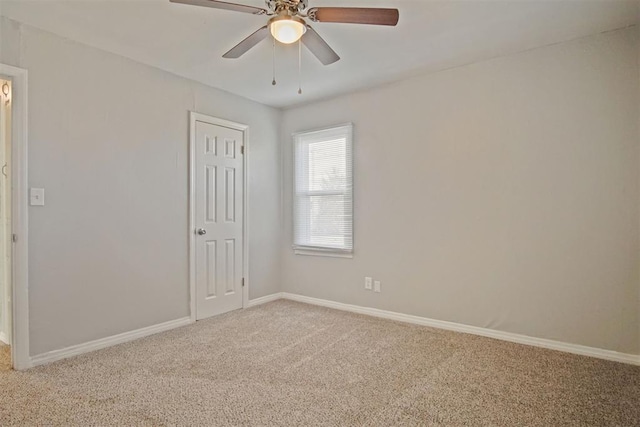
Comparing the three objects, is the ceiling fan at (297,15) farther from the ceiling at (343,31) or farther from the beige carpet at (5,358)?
the beige carpet at (5,358)

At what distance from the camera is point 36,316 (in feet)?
8.84

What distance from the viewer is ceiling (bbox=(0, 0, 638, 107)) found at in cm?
244

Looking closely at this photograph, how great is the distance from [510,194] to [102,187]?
3.45m

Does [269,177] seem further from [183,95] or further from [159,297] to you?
[159,297]

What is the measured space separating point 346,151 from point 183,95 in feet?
5.88

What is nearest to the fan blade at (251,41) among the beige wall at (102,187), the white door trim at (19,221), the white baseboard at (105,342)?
the beige wall at (102,187)

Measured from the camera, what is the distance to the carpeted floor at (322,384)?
203 cm

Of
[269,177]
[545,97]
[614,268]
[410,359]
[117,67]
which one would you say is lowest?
[410,359]

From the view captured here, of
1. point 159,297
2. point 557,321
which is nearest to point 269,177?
point 159,297

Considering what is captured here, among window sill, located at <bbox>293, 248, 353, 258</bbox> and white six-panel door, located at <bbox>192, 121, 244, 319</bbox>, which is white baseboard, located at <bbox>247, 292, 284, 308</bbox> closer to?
white six-panel door, located at <bbox>192, 121, 244, 319</bbox>

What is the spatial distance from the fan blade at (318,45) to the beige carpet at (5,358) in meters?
3.02

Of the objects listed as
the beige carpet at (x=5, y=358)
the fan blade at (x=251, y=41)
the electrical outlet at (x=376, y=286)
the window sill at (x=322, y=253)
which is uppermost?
the fan blade at (x=251, y=41)

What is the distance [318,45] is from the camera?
225 centimetres

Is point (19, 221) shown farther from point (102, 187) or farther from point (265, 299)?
point (265, 299)
